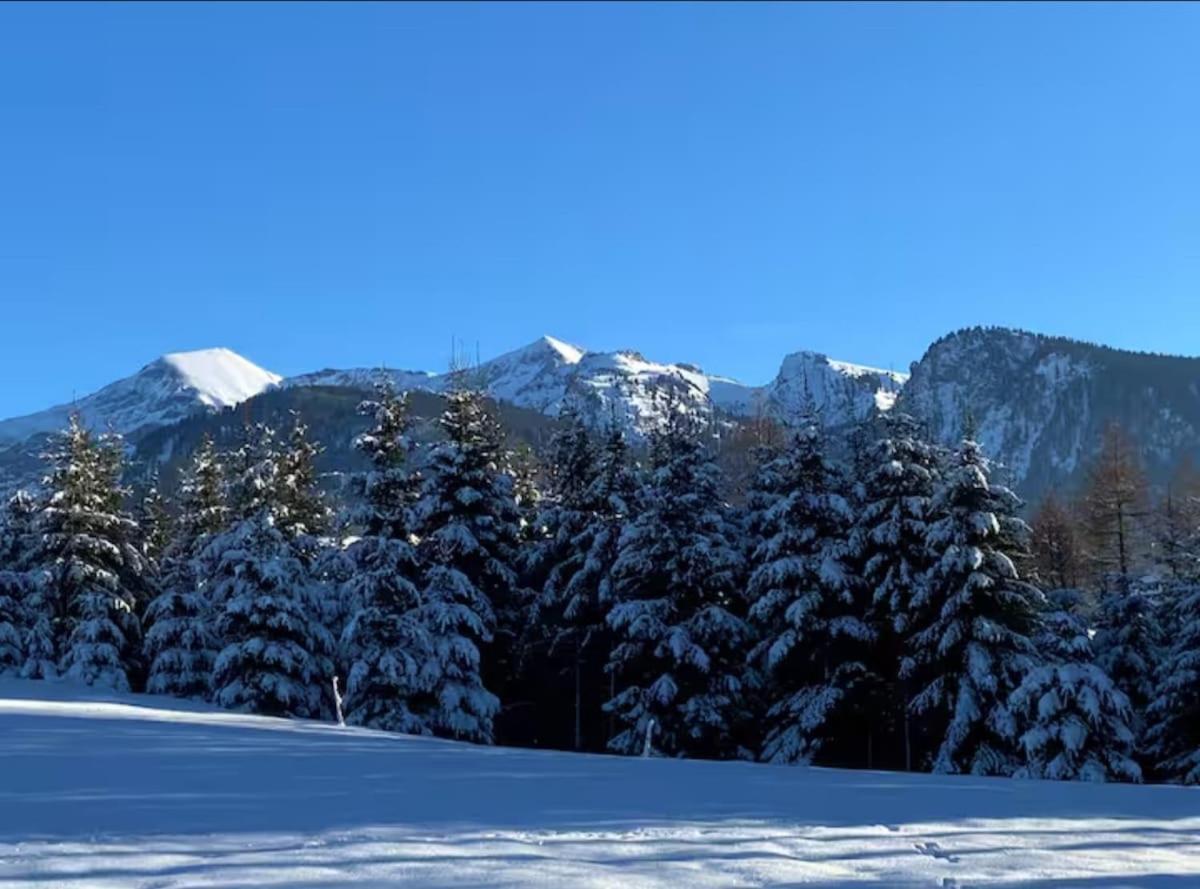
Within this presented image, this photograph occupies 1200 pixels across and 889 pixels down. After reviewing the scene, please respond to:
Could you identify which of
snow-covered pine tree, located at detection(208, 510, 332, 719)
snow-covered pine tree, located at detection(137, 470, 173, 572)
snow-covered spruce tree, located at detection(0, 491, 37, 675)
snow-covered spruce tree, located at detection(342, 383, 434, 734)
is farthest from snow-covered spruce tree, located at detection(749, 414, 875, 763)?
snow-covered pine tree, located at detection(137, 470, 173, 572)

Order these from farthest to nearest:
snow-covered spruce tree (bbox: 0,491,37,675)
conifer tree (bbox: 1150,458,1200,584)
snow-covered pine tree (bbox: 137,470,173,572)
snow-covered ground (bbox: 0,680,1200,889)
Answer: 1. snow-covered pine tree (bbox: 137,470,173,572)
2. snow-covered spruce tree (bbox: 0,491,37,675)
3. conifer tree (bbox: 1150,458,1200,584)
4. snow-covered ground (bbox: 0,680,1200,889)

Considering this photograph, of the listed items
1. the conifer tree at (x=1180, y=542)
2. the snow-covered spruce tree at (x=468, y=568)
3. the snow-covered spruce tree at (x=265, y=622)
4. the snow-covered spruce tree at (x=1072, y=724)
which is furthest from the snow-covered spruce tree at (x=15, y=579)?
the conifer tree at (x=1180, y=542)

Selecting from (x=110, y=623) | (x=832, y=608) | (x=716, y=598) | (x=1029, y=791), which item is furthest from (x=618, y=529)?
(x=1029, y=791)

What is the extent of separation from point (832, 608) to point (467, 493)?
987cm

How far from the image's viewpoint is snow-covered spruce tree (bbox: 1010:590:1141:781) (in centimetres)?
2072

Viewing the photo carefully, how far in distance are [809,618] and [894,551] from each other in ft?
8.83

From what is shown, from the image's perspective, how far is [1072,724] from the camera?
20.8 m

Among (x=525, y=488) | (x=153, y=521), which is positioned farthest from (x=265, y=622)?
(x=153, y=521)

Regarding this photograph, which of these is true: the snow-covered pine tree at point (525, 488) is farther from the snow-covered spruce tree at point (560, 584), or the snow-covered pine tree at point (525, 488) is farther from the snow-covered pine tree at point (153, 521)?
the snow-covered pine tree at point (153, 521)

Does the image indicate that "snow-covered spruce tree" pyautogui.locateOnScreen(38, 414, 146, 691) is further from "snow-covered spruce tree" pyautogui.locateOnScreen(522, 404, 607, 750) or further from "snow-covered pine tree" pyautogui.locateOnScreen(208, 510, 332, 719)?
"snow-covered spruce tree" pyautogui.locateOnScreen(522, 404, 607, 750)

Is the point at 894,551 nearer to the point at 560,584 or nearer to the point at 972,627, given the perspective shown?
the point at 972,627

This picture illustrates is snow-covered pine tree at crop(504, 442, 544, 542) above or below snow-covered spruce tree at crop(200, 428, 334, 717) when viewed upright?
above

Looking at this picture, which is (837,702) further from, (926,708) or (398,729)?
(398,729)

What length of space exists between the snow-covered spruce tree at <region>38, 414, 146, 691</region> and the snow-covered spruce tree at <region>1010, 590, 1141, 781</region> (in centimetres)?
2390
